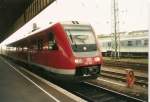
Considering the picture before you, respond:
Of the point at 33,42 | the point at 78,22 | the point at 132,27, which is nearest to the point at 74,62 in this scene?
the point at 78,22

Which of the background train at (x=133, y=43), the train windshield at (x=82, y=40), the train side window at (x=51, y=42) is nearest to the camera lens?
the train windshield at (x=82, y=40)

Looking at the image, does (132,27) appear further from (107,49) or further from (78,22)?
(78,22)

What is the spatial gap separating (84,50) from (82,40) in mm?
500

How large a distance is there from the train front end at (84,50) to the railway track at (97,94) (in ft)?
2.32

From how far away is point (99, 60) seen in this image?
1190 cm

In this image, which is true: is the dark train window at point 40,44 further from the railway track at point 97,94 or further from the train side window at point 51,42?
the railway track at point 97,94

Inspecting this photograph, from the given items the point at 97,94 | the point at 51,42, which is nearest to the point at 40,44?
the point at 51,42

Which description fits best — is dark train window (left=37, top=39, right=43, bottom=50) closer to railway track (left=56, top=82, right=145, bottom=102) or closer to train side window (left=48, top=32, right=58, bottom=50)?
train side window (left=48, top=32, right=58, bottom=50)

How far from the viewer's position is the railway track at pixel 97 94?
9.80 m

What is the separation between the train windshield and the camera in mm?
11595

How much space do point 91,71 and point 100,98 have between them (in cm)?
142

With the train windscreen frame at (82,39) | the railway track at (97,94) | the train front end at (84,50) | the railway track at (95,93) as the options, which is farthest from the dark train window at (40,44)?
the train windscreen frame at (82,39)

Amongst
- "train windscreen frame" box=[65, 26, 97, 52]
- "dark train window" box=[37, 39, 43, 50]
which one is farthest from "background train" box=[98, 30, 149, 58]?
"train windscreen frame" box=[65, 26, 97, 52]

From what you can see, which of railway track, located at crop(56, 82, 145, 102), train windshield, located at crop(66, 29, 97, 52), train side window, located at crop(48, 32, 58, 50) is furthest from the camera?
train side window, located at crop(48, 32, 58, 50)
